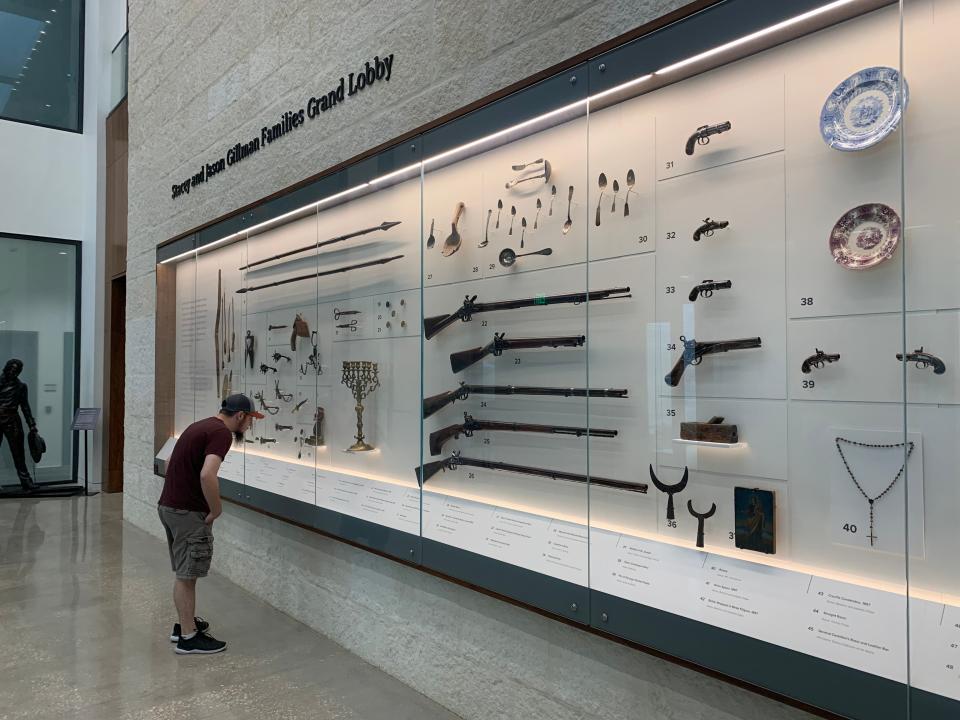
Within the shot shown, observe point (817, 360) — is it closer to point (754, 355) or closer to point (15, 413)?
point (754, 355)

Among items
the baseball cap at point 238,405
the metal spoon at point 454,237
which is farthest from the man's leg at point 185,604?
the metal spoon at point 454,237

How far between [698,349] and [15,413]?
10.7 m

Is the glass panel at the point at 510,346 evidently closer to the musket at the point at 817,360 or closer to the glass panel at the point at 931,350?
the musket at the point at 817,360

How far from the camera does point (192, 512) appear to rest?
4422 mm

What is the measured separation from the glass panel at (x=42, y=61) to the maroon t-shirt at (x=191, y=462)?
9151mm

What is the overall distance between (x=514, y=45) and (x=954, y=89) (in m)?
1.91

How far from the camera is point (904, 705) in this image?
6.11 feet

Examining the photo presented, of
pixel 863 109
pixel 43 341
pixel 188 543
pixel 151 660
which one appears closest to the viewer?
pixel 863 109

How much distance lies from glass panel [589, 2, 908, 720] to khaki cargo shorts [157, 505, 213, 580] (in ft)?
9.25

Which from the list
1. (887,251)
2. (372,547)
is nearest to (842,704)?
(887,251)

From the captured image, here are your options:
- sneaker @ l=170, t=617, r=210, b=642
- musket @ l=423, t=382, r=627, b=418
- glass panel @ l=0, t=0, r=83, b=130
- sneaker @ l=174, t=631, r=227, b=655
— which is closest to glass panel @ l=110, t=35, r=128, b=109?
glass panel @ l=0, t=0, r=83, b=130

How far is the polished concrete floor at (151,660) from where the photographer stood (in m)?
3.59

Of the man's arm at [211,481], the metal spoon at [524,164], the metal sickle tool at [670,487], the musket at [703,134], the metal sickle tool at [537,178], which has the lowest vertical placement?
the man's arm at [211,481]

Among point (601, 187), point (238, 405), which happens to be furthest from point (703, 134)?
point (238, 405)
